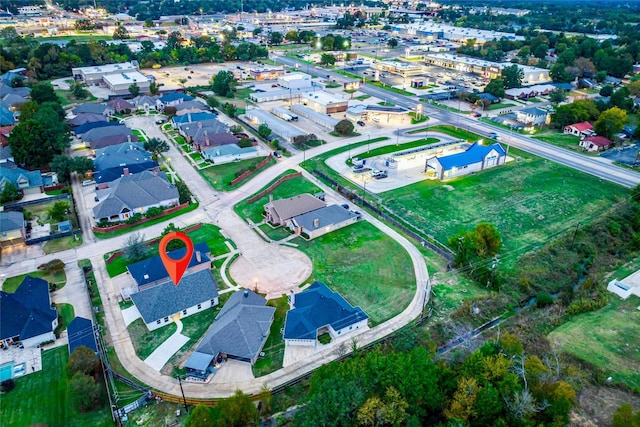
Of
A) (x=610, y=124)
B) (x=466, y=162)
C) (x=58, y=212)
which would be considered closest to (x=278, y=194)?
(x=58, y=212)

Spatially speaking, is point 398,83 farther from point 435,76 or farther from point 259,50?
point 259,50

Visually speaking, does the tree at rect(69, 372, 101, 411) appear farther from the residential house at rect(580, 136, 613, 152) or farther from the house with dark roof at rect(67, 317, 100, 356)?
the residential house at rect(580, 136, 613, 152)

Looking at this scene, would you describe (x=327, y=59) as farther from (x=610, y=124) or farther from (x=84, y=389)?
(x=84, y=389)

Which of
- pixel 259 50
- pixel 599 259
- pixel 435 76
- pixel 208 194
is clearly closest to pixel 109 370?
pixel 208 194

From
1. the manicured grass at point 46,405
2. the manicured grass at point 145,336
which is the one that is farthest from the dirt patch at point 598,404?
the manicured grass at point 46,405

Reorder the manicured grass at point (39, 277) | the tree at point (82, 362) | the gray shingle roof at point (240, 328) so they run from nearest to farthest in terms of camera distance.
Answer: the tree at point (82, 362) → the gray shingle roof at point (240, 328) → the manicured grass at point (39, 277)

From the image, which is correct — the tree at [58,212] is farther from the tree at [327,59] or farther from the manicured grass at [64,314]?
the tree at [327,59]
